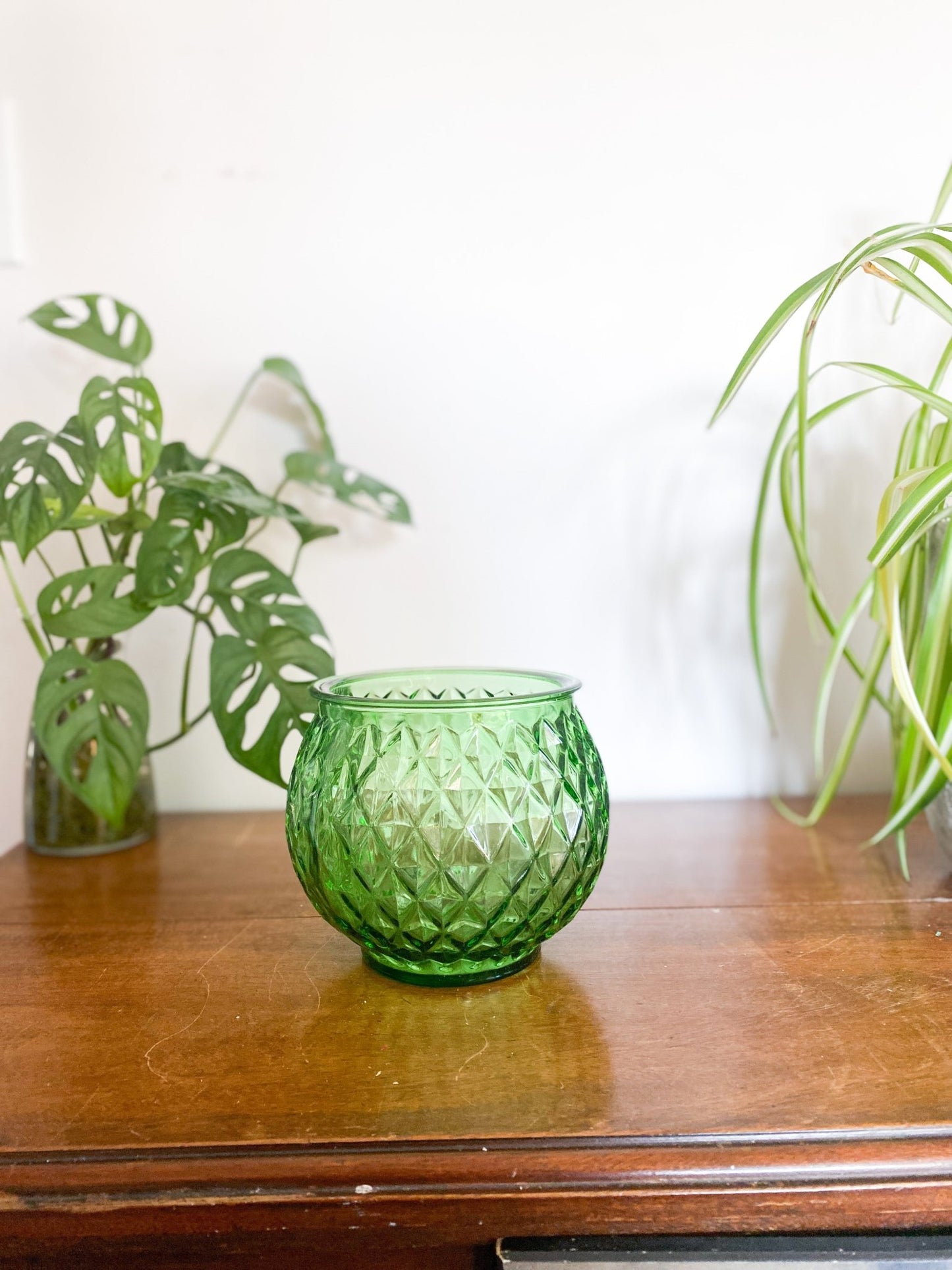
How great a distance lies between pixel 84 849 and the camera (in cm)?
90

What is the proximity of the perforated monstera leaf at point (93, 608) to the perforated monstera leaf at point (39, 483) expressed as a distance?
5cm

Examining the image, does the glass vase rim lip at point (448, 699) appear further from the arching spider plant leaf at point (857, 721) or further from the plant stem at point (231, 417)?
the plant stem at point (231, 417)

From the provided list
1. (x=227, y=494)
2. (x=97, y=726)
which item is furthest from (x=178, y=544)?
(x=97, y=726)

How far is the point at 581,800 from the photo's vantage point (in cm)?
60

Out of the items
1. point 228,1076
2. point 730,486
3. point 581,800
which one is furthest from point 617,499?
point 228,1076

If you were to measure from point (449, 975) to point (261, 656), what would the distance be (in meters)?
0.32

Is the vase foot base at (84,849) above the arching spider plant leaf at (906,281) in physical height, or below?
below

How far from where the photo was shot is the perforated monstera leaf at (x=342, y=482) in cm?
92

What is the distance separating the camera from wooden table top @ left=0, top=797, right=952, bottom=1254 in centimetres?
43

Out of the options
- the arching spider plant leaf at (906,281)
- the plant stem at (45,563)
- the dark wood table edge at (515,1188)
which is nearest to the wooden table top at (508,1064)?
the dark wood table edge at (515,1188)

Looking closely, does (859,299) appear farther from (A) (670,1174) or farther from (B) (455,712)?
(A) (670,1174)

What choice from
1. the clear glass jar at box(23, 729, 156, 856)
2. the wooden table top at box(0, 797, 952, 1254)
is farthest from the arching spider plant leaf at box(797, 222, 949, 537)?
the clear glass jar at box(23, 729, 156, 856)

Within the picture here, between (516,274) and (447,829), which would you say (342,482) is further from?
(447,829)

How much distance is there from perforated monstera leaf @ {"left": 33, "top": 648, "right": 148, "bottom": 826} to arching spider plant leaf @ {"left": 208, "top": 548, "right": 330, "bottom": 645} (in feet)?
0.32
